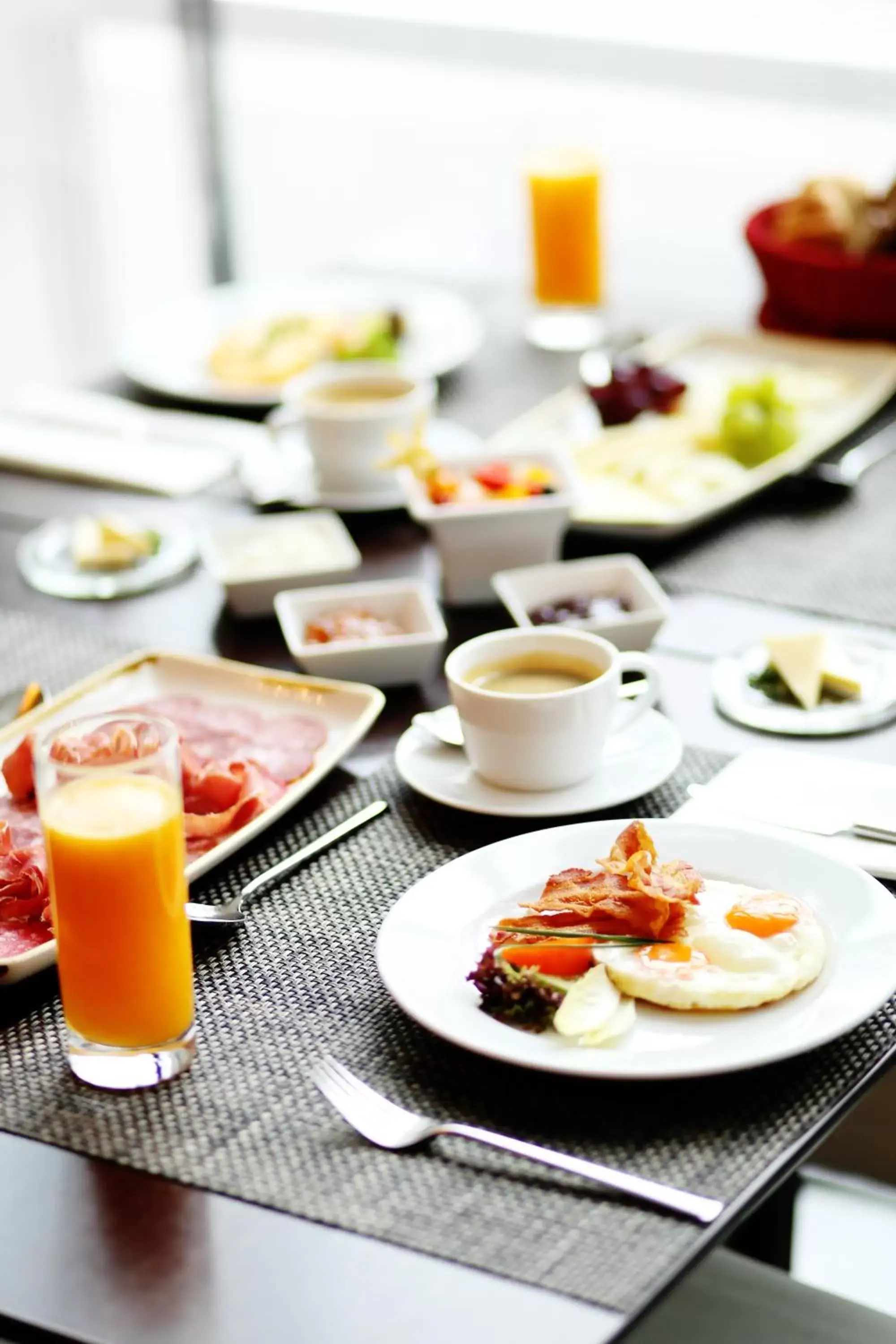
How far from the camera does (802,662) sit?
1510mm

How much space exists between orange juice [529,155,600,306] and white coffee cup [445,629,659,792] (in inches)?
49.0

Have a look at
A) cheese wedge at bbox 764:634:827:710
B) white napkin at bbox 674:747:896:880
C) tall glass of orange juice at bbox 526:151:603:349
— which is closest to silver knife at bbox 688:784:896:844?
white napkin at bbox 674:747:896:880

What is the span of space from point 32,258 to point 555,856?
4018 millimetres

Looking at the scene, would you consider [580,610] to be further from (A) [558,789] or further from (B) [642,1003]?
(B) [642,1003]

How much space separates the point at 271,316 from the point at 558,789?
4.60 ft

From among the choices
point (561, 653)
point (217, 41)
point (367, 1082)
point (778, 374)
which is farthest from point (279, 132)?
point (367, 1082)

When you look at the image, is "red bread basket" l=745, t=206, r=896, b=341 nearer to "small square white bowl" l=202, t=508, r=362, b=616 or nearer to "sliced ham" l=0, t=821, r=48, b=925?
"small square white bowl" l=202, t=508, r=362, b=616

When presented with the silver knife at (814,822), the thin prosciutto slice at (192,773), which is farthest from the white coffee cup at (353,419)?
the silver knife at (814,822)

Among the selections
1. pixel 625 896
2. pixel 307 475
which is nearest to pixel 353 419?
pixel 307 475

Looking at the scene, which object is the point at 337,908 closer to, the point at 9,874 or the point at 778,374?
the point at 9,874

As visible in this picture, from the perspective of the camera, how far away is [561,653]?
1.39 metres

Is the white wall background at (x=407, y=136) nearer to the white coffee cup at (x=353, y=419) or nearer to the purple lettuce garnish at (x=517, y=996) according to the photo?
the white coffee cup at (x=353, y=419)

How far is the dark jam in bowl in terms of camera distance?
1.59 metres

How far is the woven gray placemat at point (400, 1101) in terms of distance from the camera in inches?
35.4
